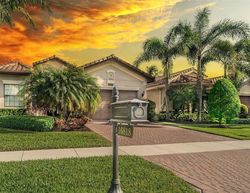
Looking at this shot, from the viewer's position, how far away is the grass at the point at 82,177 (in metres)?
5.82

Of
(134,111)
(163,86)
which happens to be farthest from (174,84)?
(134,111)

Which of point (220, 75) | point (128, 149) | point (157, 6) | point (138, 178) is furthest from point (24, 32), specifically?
point (220, 75)

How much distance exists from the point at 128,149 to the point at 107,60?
14936 mm

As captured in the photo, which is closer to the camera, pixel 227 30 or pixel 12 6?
pixel 12 6

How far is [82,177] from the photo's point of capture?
21.4 feet

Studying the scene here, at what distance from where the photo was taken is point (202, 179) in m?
6.73

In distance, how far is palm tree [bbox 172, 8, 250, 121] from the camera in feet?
77.8

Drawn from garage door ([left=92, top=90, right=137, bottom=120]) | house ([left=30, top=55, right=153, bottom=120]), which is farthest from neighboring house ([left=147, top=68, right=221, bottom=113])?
garage door ([left=92, top=90, right=137, bottom=120])

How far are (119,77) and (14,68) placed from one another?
812 centimetres

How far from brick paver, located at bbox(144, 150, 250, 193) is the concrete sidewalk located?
2.27 ft

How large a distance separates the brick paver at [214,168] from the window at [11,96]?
16117mm

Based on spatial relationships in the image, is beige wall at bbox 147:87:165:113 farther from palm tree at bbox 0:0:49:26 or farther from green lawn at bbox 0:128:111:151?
green lawn at bbox 0:128:111:151

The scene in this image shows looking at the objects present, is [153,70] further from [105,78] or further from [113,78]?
[105,78]

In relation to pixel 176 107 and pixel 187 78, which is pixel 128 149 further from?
pixel 187 78
